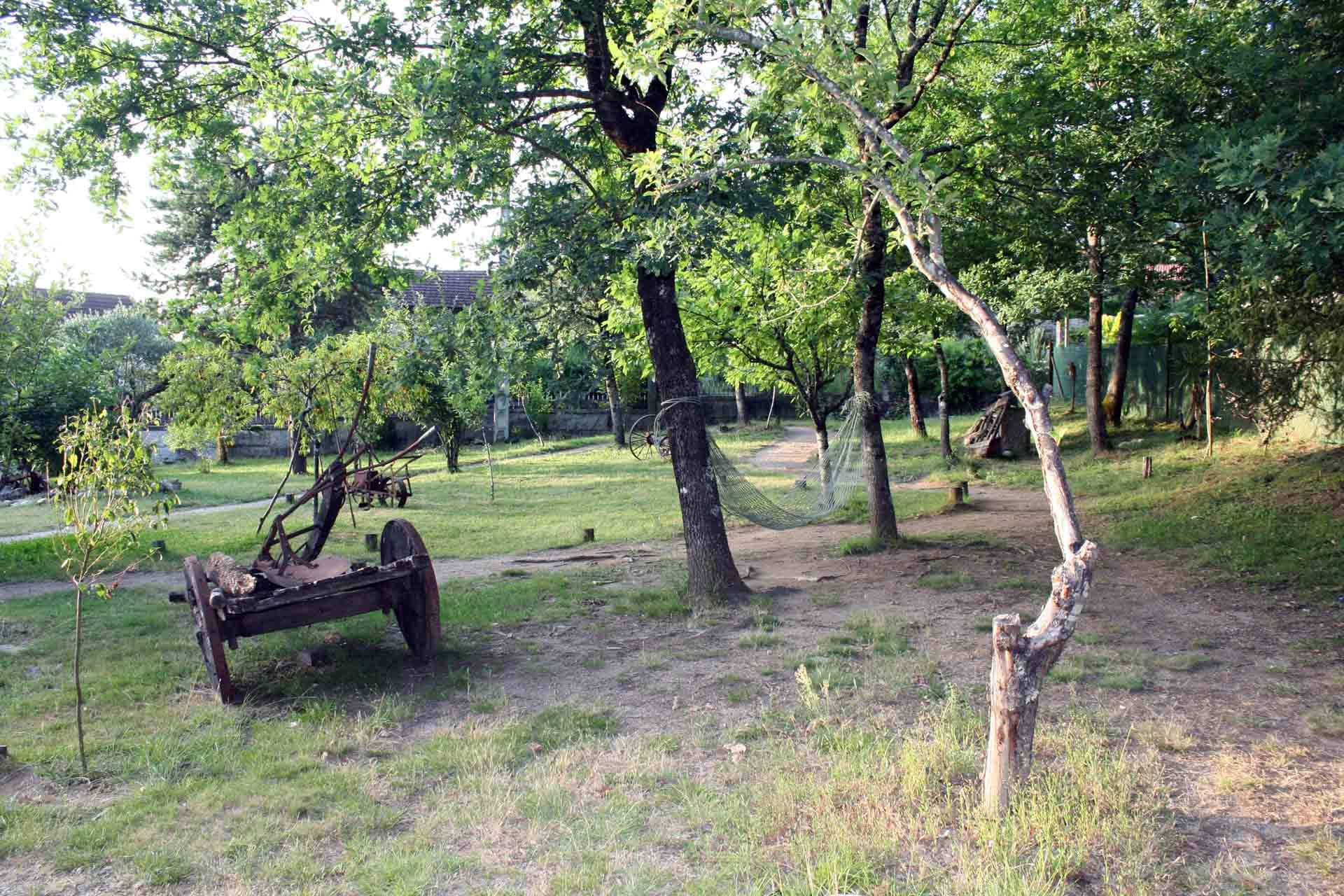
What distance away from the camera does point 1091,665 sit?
18.3 ft

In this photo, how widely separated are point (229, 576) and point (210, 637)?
0.46 meters

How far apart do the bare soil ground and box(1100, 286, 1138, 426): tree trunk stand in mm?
7433

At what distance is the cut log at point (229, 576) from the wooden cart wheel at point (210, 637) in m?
0.09

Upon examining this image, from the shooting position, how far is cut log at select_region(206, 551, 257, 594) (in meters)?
5.36

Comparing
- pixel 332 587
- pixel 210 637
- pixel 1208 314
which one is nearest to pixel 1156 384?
pixel 1208 314

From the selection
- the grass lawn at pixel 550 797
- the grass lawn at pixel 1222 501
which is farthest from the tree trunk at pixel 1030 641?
the grass lawn at pixel 1222 501

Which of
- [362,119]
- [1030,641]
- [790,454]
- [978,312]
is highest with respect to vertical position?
[362,119]

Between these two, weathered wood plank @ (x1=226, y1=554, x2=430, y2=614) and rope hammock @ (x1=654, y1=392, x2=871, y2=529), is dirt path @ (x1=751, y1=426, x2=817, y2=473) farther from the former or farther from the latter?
weathered wood plank @ (x1=226, y1=554, x2=430, y2=614)

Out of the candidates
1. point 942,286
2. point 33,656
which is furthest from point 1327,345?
point 33,656

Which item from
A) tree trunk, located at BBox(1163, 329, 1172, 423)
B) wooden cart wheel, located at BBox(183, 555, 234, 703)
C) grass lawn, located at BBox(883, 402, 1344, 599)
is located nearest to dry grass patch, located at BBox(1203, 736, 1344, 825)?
grass lawn, located at BBox(883, 402, 1344, 599)

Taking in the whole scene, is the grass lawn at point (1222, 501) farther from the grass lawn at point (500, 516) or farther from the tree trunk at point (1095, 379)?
the grass lawn at point (500, 516)

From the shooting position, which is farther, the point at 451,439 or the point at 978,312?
the point at 451,439

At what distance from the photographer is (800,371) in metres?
14.6

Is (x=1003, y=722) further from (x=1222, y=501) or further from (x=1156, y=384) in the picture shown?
(x=1156, y=384)
